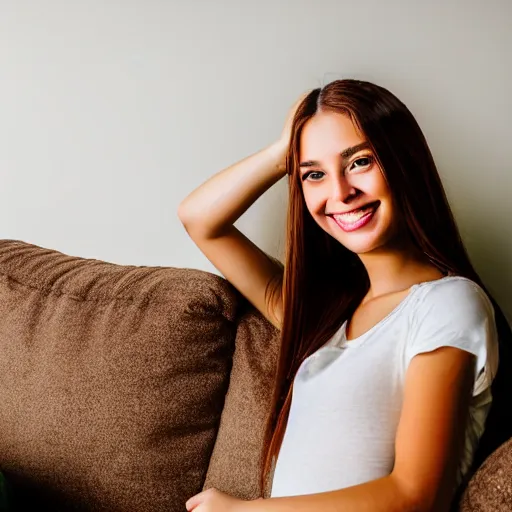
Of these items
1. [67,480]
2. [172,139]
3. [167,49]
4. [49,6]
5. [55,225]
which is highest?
[49,6]

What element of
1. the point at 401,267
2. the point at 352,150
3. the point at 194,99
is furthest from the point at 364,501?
the point at 194,99

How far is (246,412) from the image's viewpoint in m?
1.29

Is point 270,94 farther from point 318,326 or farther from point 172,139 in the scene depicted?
point 318,326

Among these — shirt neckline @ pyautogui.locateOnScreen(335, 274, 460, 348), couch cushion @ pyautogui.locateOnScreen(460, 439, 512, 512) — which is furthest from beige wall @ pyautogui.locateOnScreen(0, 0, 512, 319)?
couch cushion @ pyautogui.locateOnScreen(460, 439, 512, 512)

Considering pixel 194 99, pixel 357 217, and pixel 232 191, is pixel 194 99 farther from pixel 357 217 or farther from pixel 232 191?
pixel 357 217

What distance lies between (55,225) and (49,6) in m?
0.57

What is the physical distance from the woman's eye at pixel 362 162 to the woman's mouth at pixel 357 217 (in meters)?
0.06

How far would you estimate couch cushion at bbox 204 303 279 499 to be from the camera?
1253 millimetres

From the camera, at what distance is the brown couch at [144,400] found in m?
1.33

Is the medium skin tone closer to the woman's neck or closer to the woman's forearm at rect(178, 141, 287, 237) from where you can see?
the woman's neck

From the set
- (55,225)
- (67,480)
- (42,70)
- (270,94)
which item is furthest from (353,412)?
(42,70)

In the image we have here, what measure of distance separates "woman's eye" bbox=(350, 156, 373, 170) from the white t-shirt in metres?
0.20

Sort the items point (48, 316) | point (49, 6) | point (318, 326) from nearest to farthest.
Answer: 1. point (318, 326)
2. point (48, 316)
3. point (49, 6)

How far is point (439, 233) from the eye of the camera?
1098 mm
